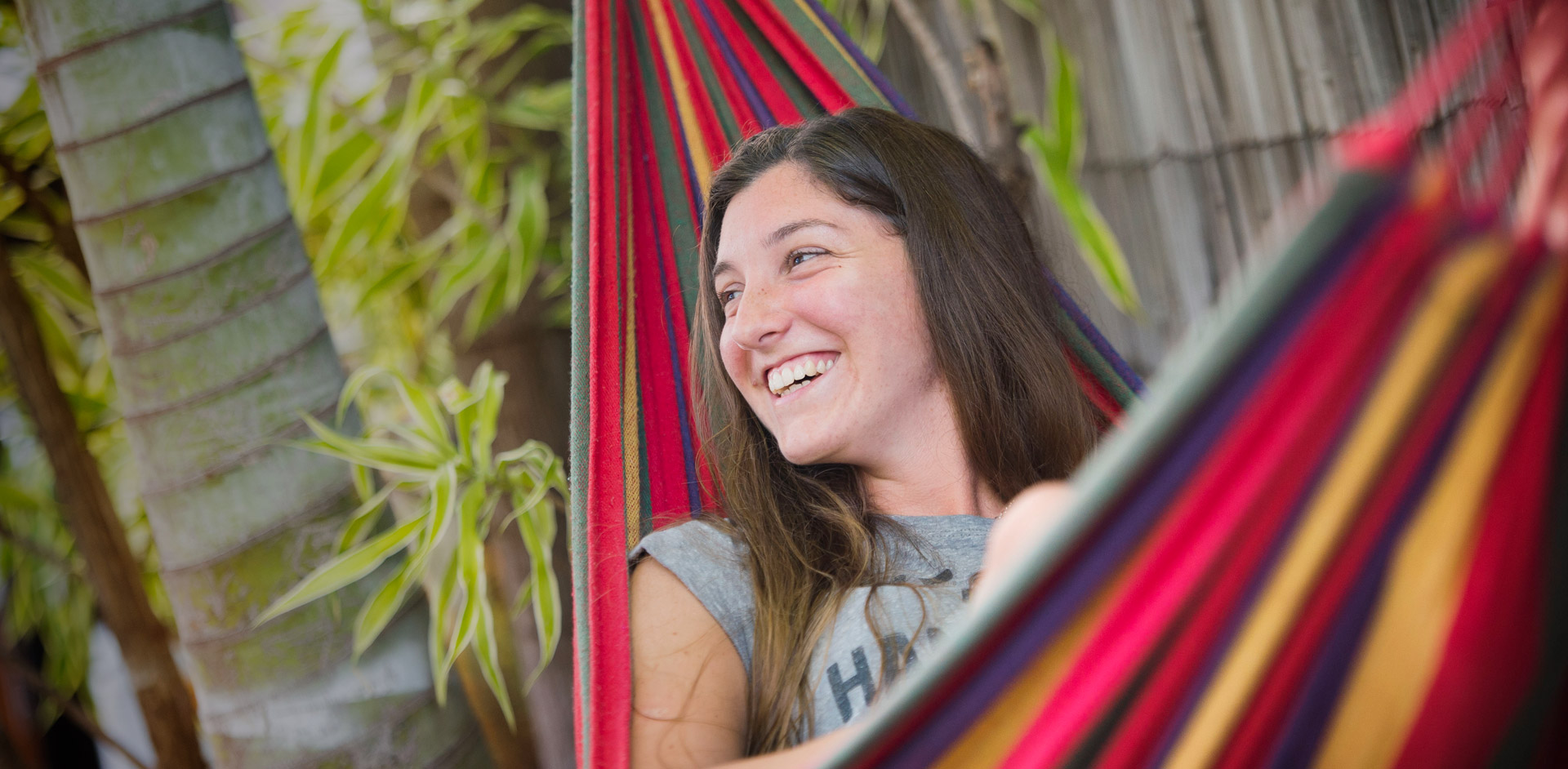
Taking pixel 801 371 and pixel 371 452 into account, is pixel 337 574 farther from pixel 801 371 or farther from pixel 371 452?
pixel 801 371

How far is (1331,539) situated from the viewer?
54cm

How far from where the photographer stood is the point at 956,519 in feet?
3.71

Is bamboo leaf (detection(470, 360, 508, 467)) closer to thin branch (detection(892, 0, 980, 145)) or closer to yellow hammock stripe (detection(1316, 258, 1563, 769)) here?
thin branch (detection(892, 0, 980, 145))

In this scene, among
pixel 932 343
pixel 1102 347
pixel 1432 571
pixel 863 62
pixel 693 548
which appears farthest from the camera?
pixel 863 62

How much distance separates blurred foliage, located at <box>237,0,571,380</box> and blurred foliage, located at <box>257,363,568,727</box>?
397 mm

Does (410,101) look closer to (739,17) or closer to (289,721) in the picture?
(739,17)

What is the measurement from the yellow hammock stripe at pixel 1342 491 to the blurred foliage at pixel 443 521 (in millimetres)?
919

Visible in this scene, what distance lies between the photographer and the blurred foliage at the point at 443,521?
128cm

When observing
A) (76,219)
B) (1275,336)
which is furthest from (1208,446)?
(76,219)

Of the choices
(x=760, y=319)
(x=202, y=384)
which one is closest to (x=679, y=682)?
(x=760, y=319)

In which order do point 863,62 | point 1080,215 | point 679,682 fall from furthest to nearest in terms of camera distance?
point 1080,215 < point 863,62 < point 679,682

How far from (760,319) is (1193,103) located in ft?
3.63

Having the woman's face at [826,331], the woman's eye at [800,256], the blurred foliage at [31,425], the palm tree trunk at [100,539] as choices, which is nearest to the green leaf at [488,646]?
the woman's face at [826,331]

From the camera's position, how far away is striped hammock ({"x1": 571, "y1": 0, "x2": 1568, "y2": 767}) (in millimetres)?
527
